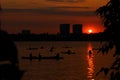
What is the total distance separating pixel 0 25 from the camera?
7711 millimetres

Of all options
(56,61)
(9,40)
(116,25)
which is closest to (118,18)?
(116,25)

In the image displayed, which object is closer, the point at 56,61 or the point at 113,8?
the point at 113,8

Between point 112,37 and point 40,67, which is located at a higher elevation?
point 112,37

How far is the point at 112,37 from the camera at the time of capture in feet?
31.0

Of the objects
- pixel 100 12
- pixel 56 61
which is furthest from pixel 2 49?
pixel 56 61

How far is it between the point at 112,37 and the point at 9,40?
102 inches

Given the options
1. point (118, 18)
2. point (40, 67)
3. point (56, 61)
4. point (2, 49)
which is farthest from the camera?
point (56, 61)

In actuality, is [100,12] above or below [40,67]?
above

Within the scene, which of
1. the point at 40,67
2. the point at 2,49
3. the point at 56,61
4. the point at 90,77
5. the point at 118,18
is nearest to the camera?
the point at 2,49

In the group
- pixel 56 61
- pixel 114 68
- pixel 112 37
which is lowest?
pixel 56 61

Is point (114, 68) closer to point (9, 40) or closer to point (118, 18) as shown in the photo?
point (118, 18)

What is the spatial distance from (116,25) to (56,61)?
298 ft

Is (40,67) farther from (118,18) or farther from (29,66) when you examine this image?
(118,18)

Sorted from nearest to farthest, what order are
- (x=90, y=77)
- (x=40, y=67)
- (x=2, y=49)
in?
(x=2, y=49) → (x=90, y=77) → (x=40, y=67)
